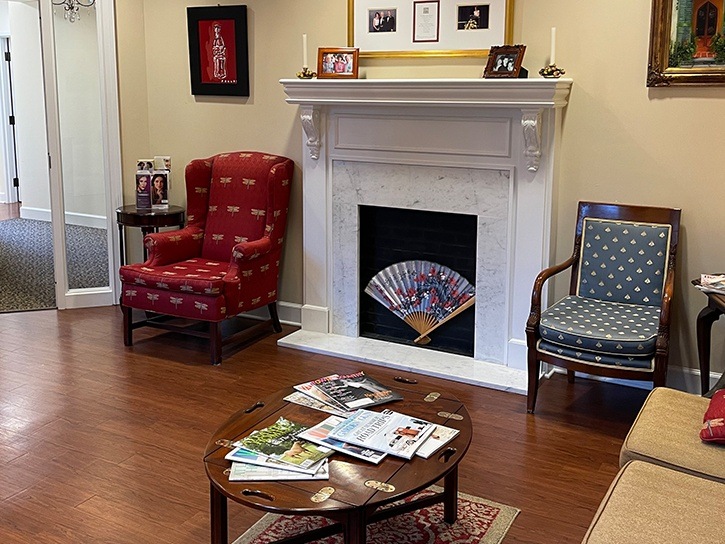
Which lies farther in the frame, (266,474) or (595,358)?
(595,358)

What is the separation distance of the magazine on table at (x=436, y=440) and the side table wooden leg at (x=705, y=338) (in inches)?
64.5

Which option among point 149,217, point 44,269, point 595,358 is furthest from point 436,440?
point 44,269

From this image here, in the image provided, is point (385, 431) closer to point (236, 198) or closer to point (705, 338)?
point (705, 338)

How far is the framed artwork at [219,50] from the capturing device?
16.9ft

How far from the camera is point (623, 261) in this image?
161 inches

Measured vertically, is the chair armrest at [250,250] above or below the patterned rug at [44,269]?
above

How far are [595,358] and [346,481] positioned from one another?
1.70 m

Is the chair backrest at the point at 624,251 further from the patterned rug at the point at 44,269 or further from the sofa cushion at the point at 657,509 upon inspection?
the patterned rug at the point at 44,269

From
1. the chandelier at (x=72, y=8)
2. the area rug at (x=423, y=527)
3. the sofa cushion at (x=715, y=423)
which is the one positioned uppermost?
the chandelier at (x=72, y=8)

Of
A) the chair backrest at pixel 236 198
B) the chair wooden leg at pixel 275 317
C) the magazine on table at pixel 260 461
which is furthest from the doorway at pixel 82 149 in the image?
the magazine on table at pixel 260 461

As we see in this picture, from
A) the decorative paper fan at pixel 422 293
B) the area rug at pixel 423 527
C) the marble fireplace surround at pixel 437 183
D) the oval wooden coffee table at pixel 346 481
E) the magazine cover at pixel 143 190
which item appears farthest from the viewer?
the magazine cover at pixel 143 190

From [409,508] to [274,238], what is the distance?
96.0 inches

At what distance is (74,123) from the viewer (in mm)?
5551

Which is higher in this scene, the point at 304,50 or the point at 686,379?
the point at 304,50
